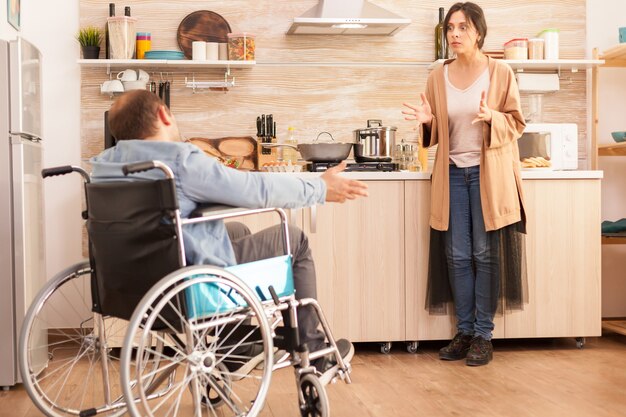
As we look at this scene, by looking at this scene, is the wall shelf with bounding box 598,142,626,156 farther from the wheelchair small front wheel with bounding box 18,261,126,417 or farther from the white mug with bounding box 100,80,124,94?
the wheelchair small front wheel with bounding box 18,261,126,417

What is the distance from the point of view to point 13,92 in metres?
3.23

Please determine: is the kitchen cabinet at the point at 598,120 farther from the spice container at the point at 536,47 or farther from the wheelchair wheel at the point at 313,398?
the wheelchair wheel at the point at 313,398

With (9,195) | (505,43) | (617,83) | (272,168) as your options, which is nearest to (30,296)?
(9,195)

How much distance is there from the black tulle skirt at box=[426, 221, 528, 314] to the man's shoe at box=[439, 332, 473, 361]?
0.15 m

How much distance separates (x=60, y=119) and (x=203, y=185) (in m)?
2.50

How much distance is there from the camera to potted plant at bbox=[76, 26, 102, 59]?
14.2 feet

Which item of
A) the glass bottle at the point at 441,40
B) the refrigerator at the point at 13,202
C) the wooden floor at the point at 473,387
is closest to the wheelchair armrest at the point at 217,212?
the wooden floor at the point at 473,387

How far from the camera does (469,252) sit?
12.8ft

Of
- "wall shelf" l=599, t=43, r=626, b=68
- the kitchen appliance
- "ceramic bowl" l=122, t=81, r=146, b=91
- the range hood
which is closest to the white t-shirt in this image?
the kitchen appliance

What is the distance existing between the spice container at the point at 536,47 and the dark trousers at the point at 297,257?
8.00ft

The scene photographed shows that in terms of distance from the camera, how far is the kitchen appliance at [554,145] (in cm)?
423

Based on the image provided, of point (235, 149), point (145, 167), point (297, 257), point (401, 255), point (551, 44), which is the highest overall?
point (551, 44)

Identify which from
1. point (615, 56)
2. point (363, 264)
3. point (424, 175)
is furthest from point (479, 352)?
point (615, 56)

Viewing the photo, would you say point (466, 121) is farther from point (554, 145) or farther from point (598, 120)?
point (598, 120)
